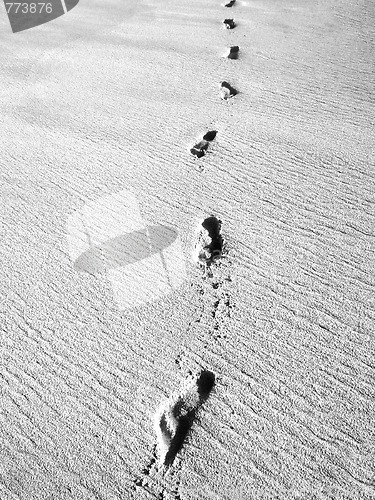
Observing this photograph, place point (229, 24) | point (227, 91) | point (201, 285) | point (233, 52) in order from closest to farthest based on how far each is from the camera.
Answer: point (201, 285), point (227, 91), point (233, 52), point (229, 24)

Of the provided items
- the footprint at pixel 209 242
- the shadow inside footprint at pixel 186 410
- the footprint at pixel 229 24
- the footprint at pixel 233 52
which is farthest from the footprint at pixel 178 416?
the footprint at pixel 229 24

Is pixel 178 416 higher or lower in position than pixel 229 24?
lower

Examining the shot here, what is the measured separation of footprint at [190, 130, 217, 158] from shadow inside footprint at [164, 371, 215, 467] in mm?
1184

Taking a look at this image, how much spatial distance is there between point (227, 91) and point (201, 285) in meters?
1.46

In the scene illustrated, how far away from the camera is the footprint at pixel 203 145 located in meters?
2.33

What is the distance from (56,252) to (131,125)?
973 mm

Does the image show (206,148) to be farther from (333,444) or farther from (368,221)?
(333,444)

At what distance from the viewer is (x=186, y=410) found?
132 cm

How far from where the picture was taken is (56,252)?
6.05 feet

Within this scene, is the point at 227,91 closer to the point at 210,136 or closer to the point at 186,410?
the point at 210,136

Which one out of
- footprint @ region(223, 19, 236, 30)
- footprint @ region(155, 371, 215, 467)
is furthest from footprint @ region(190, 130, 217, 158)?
footprint @ region(223, 19, 236, 30)

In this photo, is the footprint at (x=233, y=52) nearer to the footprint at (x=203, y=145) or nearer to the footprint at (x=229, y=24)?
the footprint at (x=229, y=24)

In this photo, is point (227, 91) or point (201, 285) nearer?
point (201, 285)

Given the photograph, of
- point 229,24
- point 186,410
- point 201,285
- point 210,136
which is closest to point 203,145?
point 210,136
